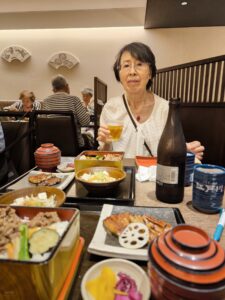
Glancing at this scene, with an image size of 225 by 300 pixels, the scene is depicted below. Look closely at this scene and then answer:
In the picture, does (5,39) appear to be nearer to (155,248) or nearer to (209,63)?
(209,63)

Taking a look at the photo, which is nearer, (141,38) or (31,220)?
(31,220)

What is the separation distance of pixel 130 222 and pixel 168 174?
0.25 metres

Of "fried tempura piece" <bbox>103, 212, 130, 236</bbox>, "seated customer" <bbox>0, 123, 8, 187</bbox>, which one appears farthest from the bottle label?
"seated customer" <bbox>0, 123, 8, 187</bbox>

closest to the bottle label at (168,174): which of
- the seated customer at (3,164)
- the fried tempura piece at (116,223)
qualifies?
the fried tempura piece at (116,223)

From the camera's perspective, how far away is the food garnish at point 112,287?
1.36 ft

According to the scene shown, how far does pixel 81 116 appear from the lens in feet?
11.9

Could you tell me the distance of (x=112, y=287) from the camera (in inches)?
17.1

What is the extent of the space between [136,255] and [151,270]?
0.15 m

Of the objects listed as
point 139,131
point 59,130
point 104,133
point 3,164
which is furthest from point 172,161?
point 59,130

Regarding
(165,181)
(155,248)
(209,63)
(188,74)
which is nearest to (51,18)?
(188,74)

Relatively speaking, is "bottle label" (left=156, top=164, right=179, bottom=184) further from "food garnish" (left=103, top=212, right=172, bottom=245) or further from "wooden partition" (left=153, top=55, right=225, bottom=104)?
"wooden partition" (left=153, top=55, right=225, bottom=104)

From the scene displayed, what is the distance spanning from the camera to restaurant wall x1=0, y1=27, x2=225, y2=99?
569 cm

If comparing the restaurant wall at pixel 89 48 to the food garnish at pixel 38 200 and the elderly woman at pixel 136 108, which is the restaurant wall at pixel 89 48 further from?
the food garnish at pixel 38 200

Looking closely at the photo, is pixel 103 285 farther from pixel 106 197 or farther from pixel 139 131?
pixel 139 131
